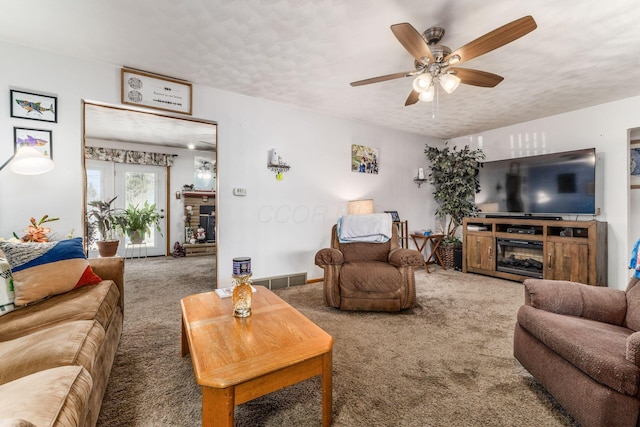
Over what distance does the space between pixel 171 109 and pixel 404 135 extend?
12.0 ft

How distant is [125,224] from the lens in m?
4.80

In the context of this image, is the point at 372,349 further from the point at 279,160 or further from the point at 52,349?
the point at 279,160

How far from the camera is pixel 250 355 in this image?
119 centimetres

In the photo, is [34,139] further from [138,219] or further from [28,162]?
[138,219]

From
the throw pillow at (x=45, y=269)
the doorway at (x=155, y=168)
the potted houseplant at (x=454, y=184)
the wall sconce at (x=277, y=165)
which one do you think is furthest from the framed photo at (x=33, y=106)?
the potted houseplant at (x=454, y=184)

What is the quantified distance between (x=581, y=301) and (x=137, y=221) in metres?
6.00

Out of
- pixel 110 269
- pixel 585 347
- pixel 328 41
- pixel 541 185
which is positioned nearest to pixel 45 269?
pixel 110 269

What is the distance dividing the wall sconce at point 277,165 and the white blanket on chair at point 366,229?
1.06 meters

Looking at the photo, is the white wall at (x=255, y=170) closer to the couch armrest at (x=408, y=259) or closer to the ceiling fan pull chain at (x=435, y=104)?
the ceiling fan pull chain at (x=435, y=104)

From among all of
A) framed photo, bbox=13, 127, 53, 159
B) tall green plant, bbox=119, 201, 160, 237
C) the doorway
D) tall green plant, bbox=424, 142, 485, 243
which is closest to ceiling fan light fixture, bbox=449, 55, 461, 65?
tall green plant, bbox=424, 142, 485, 243

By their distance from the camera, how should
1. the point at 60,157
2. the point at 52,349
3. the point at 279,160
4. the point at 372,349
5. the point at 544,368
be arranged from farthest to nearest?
the point at 279,160
the point at 60,157
the point at 372,349
the point at 544,368
the point at 52,349

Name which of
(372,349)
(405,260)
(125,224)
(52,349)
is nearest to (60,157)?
(52,349)

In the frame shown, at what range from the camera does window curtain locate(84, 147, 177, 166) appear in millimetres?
5150

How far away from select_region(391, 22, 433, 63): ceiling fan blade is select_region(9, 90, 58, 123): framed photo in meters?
2.96
